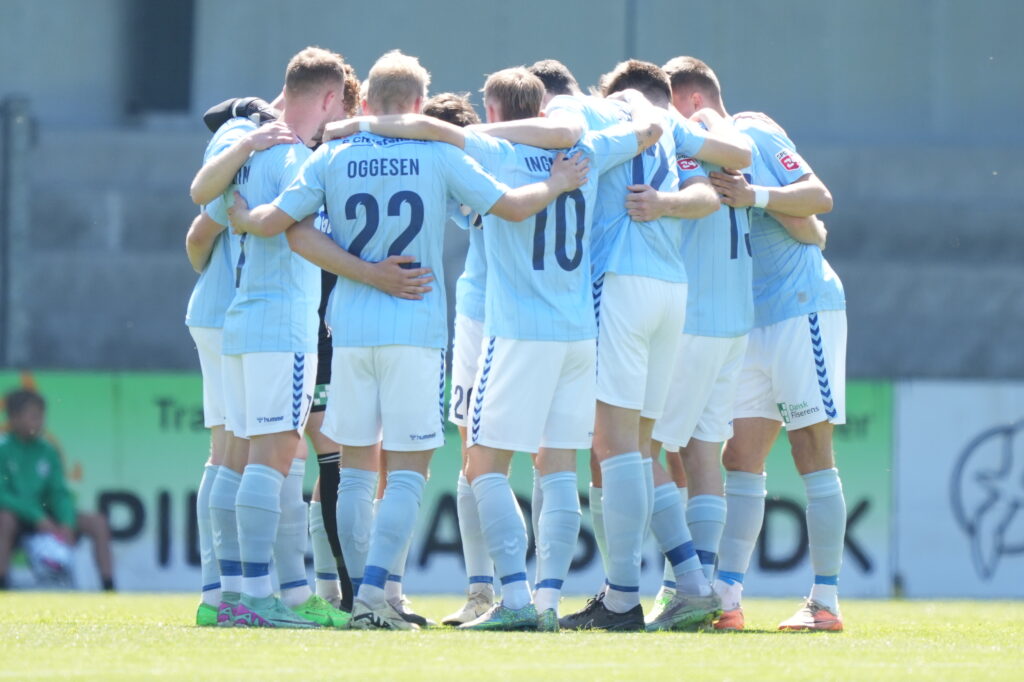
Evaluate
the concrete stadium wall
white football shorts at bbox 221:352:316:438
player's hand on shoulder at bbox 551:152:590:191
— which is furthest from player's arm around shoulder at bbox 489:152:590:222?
the concrete stadium wall

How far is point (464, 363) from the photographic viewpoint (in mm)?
6797

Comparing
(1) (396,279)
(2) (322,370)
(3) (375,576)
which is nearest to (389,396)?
(1) (396,279)

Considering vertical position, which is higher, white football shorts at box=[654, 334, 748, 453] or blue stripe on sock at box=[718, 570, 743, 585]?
white football shorts at box=[654, 334, 748, 453]

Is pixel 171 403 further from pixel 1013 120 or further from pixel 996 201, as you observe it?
pixel 1013 120

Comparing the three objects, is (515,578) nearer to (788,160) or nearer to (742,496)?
(742,496)

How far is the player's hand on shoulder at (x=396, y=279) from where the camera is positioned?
227 inches

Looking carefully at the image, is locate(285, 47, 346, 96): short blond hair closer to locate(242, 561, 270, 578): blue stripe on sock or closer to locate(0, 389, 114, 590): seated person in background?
locate(242, 561, 270, 578): blue stripe on sock

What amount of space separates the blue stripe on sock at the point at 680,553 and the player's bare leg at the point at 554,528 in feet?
1.86

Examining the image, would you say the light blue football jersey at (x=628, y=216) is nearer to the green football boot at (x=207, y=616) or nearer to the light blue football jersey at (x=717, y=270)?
the light blue football jersey at (x=717, y=270)

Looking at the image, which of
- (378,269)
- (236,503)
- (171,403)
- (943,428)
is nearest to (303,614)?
(236,503)

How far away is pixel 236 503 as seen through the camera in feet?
19.4

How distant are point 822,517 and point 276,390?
2.34 m

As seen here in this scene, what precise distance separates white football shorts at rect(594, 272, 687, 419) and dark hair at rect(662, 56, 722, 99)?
3.71 ft

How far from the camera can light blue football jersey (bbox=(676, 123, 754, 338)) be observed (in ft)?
21.3
